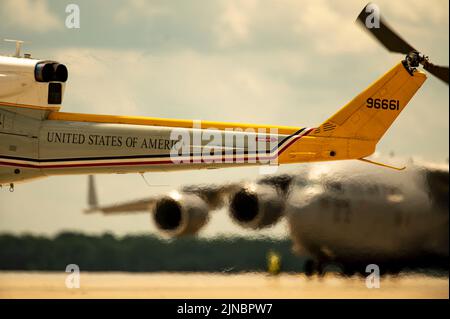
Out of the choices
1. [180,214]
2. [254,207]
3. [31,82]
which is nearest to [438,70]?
[254,207]

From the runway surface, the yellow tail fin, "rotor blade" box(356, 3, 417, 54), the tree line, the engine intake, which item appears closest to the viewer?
the yellow tail fin

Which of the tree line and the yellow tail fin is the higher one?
the yellow tail fin

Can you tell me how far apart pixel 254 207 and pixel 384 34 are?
4.38 metres

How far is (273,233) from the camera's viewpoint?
2742cm

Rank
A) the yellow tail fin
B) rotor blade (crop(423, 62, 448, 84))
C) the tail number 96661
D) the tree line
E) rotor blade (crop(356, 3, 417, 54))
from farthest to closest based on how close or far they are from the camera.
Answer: the tree line < rotor blade (crop(356, 3, 417, 54)) < rotor blade (crop(423, 62, 448, 84)) < the tail number 96661 < the yellow tail fin

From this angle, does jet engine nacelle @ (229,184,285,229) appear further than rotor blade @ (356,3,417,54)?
Yes

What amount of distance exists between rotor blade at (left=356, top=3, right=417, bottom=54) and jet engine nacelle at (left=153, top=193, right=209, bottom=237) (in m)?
4.96

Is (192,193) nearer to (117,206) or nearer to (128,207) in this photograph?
(128,207)

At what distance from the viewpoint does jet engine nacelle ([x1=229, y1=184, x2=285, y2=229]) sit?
26984 millimetres

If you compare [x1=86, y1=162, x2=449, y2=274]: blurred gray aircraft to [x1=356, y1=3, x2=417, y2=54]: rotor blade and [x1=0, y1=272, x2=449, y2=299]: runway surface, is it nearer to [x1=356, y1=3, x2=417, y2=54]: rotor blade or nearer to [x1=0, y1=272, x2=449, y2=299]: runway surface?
[x1=0, y1=272, x2=449, y2=299]: runway surface

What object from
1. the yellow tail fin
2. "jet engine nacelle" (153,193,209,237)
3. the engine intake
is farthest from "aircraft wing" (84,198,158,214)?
the yellow tail fin

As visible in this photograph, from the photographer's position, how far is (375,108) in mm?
25000

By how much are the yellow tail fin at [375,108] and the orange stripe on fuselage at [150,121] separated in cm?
83

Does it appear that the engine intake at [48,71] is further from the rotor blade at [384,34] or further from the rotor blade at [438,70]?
the rotor blade at [438,70]
